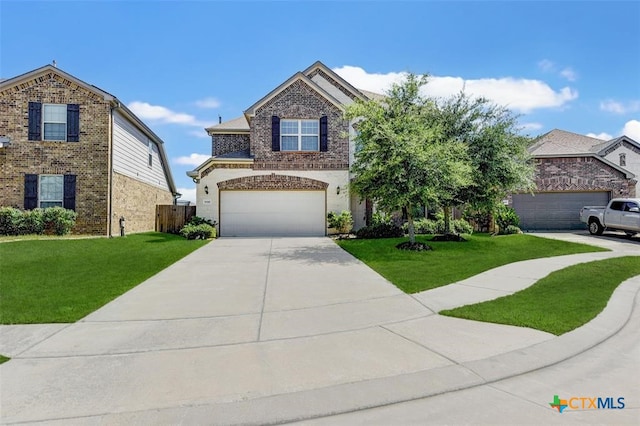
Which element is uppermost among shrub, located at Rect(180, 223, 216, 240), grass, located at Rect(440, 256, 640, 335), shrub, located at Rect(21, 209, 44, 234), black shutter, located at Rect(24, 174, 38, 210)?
black shutter, located at Rect(24, 174, 38, 210)

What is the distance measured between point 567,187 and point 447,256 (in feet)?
44.6

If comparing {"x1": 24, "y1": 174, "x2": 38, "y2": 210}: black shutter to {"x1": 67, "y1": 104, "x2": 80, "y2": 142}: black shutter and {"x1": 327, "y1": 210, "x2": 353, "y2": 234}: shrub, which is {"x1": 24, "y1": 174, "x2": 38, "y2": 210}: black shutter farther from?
{"x1": 327, "y1": 210, "x2": 353, "y2": 234}: shrub

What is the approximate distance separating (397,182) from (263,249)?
5.51 meters

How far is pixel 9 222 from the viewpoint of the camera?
567 inches

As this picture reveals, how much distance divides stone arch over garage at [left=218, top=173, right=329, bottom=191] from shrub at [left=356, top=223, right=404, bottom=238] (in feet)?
11.6

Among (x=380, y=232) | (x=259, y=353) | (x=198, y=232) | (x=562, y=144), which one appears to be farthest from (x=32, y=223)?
(x=562, y=144)

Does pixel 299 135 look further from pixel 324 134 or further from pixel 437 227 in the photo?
pixel 437 227

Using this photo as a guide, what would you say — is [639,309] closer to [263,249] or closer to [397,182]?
[397,182]

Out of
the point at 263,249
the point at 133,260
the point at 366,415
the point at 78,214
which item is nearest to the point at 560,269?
the point at 366,415

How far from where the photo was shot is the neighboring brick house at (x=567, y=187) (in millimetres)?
20047

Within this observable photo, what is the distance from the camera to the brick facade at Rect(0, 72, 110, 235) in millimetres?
15266

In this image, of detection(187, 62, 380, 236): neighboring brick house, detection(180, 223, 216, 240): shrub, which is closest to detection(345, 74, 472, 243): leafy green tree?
detection(187, 62, 380, 236): neighboring brick house

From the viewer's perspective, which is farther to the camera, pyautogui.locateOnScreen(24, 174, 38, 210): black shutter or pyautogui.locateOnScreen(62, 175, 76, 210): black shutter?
pyautogui.locateOnScreen(62, 175, 76, 210): black shutter

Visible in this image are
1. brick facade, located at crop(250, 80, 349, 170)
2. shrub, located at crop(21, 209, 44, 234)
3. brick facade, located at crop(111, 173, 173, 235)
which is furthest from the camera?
brick facade, located at crop(250, 80, 349, 170)
